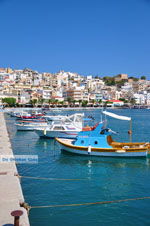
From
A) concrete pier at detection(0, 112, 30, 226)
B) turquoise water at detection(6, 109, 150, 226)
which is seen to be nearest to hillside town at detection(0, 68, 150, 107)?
turquoise water at detection(6, 109, 150, 226)

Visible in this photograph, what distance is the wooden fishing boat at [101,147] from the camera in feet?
62.9

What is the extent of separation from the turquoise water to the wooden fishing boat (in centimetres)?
43

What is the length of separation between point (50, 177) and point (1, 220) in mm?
7150

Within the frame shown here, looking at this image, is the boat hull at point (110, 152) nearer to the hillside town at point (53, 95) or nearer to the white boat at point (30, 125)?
the white boat at point (30, 125)

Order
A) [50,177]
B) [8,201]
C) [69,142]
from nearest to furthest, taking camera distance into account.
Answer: [8,201] → [50,177] → [69,142]

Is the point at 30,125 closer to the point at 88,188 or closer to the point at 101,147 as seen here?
the point at 101,147

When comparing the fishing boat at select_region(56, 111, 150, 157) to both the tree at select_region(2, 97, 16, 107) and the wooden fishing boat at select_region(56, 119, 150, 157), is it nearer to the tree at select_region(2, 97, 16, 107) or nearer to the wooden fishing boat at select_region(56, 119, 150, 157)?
the wooden fishing boat at select_region(56, 119, 150, 157)

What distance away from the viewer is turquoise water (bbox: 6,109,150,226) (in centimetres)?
977

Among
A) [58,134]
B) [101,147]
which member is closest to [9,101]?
[58,134]

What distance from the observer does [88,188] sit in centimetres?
1296

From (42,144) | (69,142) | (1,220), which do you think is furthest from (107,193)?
(42,144)

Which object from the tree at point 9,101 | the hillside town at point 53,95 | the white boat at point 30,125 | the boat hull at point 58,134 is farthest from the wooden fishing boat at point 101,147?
the hillside town at point 53,95

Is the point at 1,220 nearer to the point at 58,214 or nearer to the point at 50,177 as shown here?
the point at 58,214

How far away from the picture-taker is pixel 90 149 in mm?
19344
